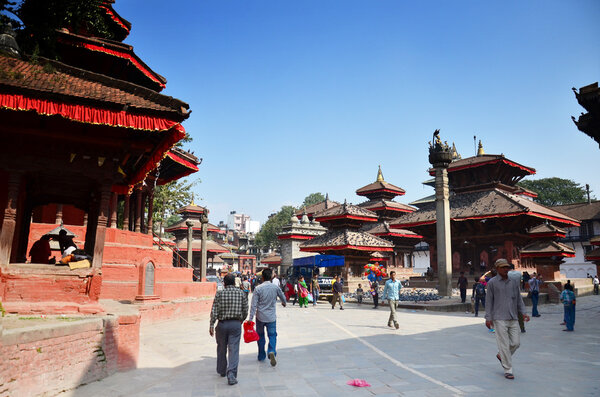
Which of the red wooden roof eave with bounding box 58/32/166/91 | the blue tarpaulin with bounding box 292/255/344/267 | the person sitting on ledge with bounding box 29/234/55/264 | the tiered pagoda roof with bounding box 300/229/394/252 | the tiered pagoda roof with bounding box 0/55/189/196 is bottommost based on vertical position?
the person sitting on ledge with bounding box 29/234/55/264

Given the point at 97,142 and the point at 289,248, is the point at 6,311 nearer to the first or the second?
the point at 97,142

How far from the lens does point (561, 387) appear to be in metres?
5.64

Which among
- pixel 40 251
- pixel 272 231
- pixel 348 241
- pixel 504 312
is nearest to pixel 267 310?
pixel 504 312

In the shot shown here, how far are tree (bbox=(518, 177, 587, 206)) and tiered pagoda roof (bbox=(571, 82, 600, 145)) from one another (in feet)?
190

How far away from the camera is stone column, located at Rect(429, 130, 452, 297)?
21266 millimetres

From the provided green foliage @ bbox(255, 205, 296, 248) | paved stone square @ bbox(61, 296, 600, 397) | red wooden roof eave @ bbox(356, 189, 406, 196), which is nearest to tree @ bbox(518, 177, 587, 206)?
red wooden roof eave @ bbox(356, 189, 406, 196)

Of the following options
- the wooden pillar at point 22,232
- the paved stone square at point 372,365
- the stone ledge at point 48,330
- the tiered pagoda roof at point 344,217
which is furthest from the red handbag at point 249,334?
the tiered pagoda roof at point 344,217

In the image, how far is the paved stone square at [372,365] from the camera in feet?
18.6

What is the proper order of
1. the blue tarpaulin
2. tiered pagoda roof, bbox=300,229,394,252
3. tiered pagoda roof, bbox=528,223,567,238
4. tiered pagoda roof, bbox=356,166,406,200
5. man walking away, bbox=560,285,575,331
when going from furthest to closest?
tiered pagoda roof, bbox=356,166,406,200 → tiered pagoda roof, bbox=300,229,394,252 → the blue tarpaulin → tiered pagoda roof, bbox=528,223,567,238 → man walking away, bbox=560,285,575,331

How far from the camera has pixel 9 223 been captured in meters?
7.07

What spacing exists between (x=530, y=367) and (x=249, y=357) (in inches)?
198

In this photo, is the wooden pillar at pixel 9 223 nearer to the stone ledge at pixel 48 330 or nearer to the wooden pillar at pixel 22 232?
the stone ledge at pixel 48 330

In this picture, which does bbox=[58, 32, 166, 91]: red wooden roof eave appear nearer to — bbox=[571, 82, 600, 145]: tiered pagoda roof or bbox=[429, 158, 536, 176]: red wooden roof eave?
bbox=[571, 82, 600, 145]: tiered pagoda roof

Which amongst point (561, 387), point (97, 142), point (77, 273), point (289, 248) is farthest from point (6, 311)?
point (289, 248)
